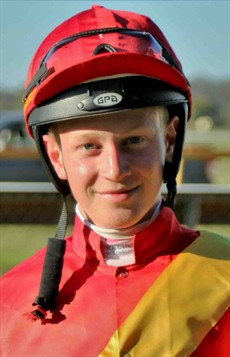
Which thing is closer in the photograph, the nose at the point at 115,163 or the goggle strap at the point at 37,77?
the nose at the point at 115,163

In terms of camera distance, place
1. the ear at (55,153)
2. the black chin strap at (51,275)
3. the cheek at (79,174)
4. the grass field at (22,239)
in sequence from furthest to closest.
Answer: the grass field at (22,239), the ear at (55,153), the black chin strap at (51,275), the cheek at (79,174)

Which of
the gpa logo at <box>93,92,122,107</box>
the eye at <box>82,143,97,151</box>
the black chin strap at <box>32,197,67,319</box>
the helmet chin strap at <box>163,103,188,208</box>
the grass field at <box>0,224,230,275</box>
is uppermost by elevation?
the gpa logo at <box>93,92,122,107</box>

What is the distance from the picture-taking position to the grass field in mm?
7527

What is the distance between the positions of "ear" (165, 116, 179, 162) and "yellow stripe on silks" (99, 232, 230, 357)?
35 cm

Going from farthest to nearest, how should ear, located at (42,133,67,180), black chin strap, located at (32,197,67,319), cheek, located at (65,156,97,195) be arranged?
ear, located at (42,133,67,180) → black chin strap, located at (32,197,67,319) → cheek, located at (65,156,97,195)

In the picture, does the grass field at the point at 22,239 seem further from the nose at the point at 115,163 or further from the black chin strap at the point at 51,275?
the nose at the point at 115,163

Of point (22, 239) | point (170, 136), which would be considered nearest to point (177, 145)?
point (170, 136)

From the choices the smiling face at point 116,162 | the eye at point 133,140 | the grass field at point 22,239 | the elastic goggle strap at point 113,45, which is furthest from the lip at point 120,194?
the grass field at point 22,239

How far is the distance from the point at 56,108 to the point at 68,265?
0.60 m

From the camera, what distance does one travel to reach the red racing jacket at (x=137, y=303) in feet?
8.32

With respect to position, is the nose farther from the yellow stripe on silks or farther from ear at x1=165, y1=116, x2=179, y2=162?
the yellow stripe on silks

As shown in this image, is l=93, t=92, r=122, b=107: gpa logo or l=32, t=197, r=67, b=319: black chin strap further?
l=32, t=197, r=67, b=319: black chin strap

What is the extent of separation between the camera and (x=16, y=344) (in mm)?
2658

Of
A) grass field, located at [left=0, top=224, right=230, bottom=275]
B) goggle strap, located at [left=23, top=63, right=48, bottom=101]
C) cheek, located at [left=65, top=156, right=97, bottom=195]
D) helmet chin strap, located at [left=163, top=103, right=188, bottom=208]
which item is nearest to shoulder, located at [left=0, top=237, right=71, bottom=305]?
cheek, located at [left=65, top=156, right=97, bottom=195]
